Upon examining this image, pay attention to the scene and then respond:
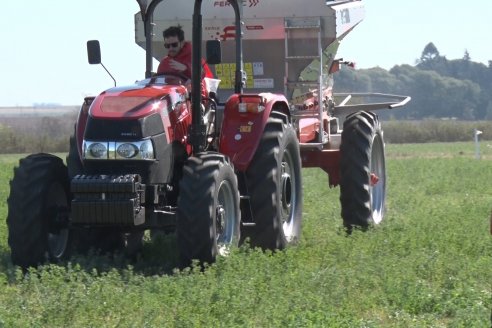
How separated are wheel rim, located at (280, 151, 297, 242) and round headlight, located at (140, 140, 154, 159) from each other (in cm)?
173

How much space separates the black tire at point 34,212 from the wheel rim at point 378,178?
15.3 ft

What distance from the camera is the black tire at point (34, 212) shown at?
10.1 meters

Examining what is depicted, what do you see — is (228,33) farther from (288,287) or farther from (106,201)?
(288,287)

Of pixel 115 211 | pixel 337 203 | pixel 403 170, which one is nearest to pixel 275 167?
pixel 115 211

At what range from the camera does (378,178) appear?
14.3 m

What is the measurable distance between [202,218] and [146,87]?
5.38 feet

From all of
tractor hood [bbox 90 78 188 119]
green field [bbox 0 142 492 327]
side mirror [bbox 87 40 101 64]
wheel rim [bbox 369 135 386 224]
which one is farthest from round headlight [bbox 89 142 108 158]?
wheel rim [bbox 369 135 386 224]

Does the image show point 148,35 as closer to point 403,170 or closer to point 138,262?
point 138,262

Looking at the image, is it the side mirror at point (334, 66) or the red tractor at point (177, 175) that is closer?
the red tractor at point (177, 175)

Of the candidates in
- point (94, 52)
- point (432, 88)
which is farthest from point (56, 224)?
point (432, 88)

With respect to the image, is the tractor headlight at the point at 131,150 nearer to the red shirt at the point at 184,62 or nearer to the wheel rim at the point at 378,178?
the red shirt at the point at 184,62

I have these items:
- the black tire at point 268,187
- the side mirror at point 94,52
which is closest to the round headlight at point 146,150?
the black tire at point 268,187

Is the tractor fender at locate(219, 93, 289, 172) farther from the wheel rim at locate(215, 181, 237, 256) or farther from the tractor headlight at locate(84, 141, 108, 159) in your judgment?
the tractor headlight at locate(84, 141, 108, 159)

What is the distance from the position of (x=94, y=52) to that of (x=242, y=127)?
4.77 ft
